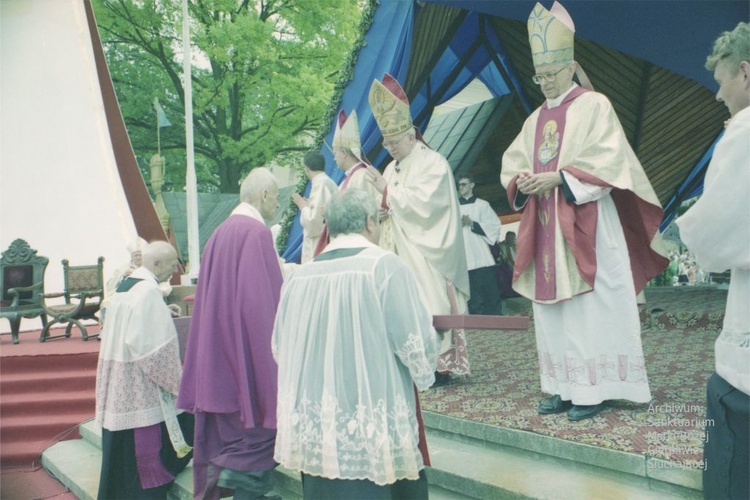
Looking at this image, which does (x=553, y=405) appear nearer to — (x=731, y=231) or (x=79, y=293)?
(x=731, y=231)

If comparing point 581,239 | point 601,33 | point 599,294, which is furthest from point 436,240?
point 601,33

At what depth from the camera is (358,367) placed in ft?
7.69

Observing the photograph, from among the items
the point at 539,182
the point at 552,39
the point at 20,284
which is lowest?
the point at 20,284

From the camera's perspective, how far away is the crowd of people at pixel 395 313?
200 centimetres

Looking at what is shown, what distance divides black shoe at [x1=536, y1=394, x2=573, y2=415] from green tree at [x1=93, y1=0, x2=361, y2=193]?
12.8 m

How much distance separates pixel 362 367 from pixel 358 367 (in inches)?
0.6

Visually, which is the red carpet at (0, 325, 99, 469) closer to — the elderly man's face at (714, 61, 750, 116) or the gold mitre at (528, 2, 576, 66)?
the gold mitre at (528, 2, 576, 66)

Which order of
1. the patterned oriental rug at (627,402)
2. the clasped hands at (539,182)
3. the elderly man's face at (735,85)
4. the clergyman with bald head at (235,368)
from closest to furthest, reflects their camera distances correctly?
1. the elderly man's face at (735,85)
2. the patterned oriental rug at (627,402)
3. the clergyman with bald head at (235,368)
4. the clasped hands at (539,182)

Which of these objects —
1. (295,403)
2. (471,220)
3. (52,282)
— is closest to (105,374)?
(295,403)

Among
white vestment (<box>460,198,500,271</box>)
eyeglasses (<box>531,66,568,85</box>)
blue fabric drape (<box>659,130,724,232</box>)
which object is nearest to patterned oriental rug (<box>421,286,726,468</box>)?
white vestment (<box>460,198,500,271</box>)

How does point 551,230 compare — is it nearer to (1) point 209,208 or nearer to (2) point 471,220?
(2) point 471,220

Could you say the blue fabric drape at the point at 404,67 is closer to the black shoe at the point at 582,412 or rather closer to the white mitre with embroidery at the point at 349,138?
the white mitre with embroidery at the point at 349,138

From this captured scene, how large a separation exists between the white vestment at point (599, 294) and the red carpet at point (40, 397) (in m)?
4.74

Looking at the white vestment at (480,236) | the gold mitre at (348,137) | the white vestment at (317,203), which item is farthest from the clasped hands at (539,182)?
the white vestment at (480,236)
